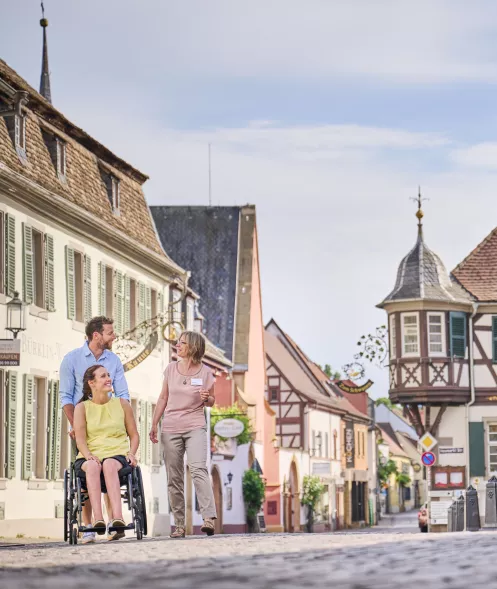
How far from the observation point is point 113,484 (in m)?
12.1

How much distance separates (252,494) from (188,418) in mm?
40423

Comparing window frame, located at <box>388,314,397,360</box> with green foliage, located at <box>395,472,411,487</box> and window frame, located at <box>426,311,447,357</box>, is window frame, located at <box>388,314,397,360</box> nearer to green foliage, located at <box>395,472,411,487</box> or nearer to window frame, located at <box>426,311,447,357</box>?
window frame, located at <box>426,311,447,357</box>

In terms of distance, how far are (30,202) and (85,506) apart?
48.9 ft

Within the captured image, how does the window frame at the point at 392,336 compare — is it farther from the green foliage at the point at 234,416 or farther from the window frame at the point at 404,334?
the green foliage at the point at 234,416

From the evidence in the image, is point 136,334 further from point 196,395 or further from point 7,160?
point 196,395

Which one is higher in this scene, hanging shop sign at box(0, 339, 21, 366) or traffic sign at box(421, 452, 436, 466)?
hanging shop sign at box(0, 339, 21, 366)

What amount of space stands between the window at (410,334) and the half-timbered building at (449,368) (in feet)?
0.10

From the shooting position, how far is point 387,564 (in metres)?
7.98

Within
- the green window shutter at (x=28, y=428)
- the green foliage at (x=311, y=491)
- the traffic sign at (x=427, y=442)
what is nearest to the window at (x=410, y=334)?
the traffic sign at (x=427, y=442)

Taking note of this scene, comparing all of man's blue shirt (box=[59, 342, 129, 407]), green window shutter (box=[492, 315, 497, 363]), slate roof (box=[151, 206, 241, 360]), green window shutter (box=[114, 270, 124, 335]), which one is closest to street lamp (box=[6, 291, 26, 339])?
green window shutter (box=[114, 270, 124, 335])

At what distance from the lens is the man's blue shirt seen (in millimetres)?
12555

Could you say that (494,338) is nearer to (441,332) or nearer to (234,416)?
(441,332)

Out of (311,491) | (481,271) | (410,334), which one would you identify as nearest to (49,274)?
(410,334)

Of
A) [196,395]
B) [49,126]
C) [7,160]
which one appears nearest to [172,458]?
[196,395]
